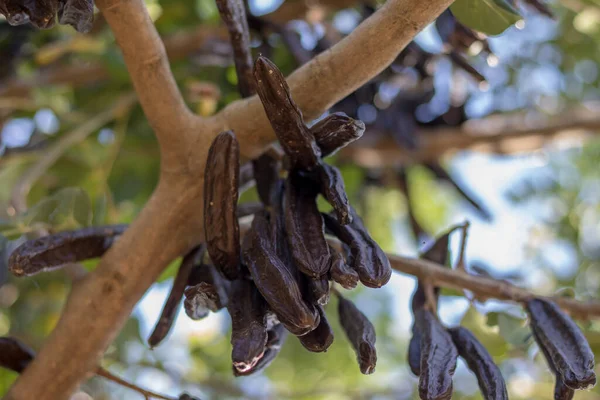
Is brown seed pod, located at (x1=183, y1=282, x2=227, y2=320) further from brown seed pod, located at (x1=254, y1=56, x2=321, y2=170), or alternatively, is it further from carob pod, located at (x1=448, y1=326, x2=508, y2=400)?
carob pod, located at (x1=448, y1=326, x2=508, y2=400)

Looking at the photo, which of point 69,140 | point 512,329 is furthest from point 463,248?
point 69,140

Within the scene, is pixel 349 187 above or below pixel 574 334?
below

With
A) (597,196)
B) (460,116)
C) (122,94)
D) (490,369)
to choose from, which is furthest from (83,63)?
(597,196)

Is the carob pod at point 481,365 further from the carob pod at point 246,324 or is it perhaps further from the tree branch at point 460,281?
the carob pod at point 246,324

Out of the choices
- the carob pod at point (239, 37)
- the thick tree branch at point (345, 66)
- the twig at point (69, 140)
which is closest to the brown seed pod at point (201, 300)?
the thick tree branch at point (345, 66)

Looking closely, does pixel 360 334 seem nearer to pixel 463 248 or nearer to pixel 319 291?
pixel 319 291

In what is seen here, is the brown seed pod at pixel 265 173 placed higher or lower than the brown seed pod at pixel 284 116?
lower

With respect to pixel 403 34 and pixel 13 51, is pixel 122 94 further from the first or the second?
pixel 403 34

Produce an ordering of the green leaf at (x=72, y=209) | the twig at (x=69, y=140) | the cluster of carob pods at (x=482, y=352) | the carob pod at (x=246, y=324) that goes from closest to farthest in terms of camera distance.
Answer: the carob pod at (x=246, y=324) → the cluster of carob pods at (x=482, y=352) → the green leaf at (x=72, y=209) → the twig at (x=69, y=140)
